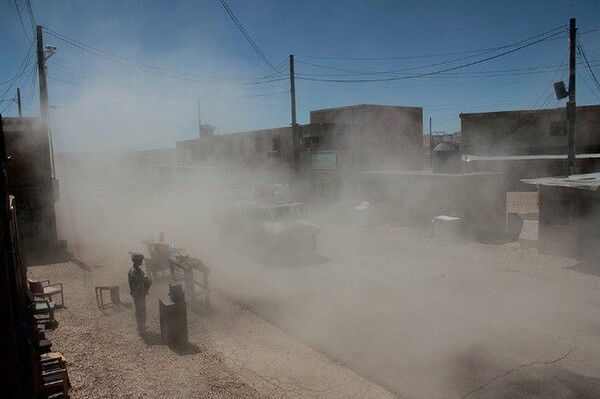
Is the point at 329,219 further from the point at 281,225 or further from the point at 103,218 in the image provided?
the point at 103,218

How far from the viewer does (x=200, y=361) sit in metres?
6.96

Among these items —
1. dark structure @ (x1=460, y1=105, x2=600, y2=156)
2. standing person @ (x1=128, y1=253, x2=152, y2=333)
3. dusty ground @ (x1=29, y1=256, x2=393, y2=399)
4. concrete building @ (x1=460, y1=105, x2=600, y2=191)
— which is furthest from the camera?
dark structure @ (x1=460, y1=105, x2=600, y2=156)

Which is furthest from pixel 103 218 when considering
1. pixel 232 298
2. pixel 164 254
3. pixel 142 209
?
pixel 232 298

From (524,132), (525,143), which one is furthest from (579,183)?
(524,132)

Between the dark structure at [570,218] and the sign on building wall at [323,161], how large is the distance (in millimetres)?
12236

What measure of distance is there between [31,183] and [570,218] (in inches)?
701

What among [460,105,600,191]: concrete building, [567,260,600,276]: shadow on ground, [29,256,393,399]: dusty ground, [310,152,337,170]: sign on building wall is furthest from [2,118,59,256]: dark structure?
[460,105,600,191]: concrete building

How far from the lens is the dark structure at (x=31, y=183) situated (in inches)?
583

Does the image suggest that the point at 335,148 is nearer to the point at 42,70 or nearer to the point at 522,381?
the point at 42,70

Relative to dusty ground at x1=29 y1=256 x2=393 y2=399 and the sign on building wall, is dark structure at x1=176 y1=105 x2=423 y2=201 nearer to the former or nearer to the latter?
the sign on building wall

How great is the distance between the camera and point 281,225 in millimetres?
13664

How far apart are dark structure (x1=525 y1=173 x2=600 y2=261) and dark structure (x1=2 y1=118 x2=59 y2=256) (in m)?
16.1

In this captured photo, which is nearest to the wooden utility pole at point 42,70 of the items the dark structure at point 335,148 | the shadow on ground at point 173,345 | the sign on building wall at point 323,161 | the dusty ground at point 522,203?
the shadow on ground at point 173,345

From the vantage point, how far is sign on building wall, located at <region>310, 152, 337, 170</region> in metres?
24.4
